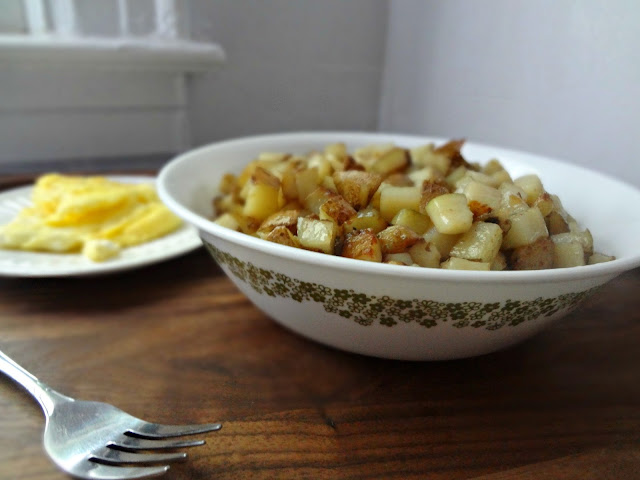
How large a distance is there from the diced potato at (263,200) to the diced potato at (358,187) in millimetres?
86

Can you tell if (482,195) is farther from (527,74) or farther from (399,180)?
(527,74)

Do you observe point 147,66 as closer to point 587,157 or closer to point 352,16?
point 352,16

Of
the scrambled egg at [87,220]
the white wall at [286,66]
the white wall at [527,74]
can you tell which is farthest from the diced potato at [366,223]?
the white wall at [286,66]

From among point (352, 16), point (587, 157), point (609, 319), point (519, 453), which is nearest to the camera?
point (519, 453)

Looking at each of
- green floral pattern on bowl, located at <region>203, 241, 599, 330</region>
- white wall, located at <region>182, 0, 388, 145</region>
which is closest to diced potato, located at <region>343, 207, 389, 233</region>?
green floral pattern on bowl, located at <region>203, 241, 599, 330</region>

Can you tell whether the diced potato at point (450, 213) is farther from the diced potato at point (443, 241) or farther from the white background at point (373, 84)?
the white background at point (373, 84)

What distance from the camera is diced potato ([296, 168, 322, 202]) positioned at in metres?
0.66

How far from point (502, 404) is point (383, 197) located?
0.91 ft

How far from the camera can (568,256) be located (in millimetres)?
560

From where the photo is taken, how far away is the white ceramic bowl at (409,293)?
17.6 inches

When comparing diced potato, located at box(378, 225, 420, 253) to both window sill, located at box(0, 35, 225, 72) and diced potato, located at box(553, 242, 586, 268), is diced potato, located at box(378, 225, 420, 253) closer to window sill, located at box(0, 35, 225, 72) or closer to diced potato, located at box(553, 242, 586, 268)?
diced potato, located at box(553, 242, 586, 268)

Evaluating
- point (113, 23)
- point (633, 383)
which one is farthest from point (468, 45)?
point (633, 383)

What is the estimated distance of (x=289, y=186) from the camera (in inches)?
25.7

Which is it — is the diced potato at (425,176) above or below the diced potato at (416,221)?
above
